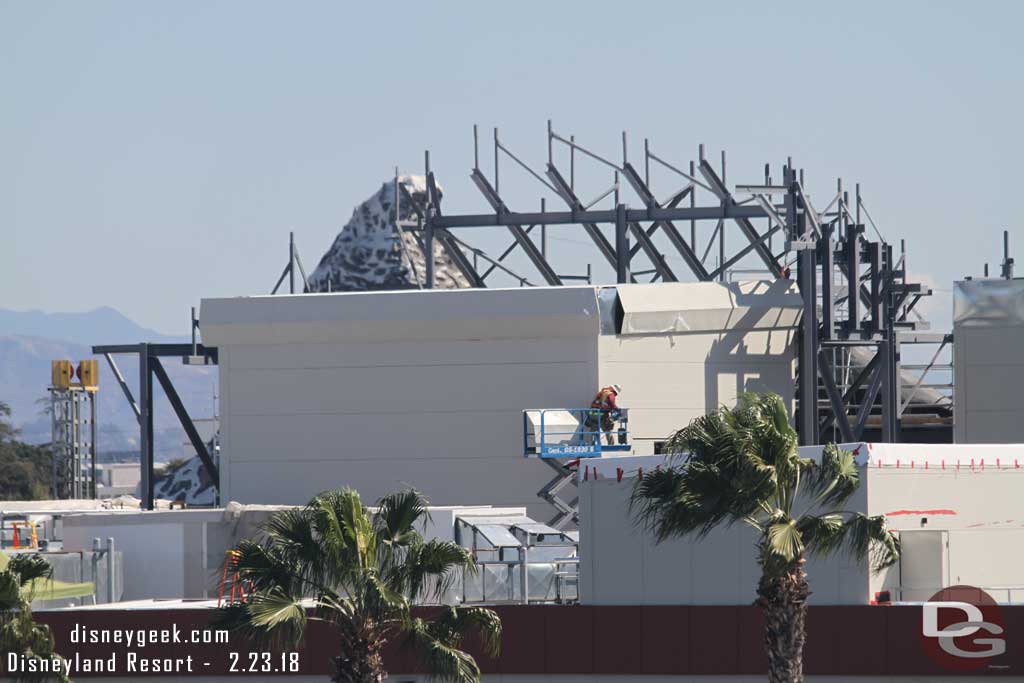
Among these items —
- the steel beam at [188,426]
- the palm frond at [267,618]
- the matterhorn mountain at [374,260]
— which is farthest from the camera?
the matterhorn mountain at [374,260]

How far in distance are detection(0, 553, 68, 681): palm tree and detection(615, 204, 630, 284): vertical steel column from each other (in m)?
35.8

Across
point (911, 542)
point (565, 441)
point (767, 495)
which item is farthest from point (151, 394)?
point (767, 495)

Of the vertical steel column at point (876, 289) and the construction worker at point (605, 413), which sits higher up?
the vertical steel column at point (876, 289)

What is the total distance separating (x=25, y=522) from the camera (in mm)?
52344

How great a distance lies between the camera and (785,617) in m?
26.4

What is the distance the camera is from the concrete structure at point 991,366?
5228 cm

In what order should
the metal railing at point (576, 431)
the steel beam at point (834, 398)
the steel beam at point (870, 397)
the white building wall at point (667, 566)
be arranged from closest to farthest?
the white building wall at point (667, 566), the metal railing at point (576, 431), the steel beam at point (834, 398), the steel beam at point (870, 397)

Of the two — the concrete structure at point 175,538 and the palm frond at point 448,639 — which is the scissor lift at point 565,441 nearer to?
the concrete structure at point 175,538

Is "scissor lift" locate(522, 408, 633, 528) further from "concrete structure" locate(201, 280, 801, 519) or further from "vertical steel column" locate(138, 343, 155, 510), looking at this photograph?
"vertical steel column" locate(138, 343, 155, 510)

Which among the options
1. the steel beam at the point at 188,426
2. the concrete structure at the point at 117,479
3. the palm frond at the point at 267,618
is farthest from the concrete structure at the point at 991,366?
the concrete structure at the point at 117,479

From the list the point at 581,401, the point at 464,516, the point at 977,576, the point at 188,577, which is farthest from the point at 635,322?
the point at 977,576

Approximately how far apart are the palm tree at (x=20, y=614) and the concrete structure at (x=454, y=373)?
88.8ft

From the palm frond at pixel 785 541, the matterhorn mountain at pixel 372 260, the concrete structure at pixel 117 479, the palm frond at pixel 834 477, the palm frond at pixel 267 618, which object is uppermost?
the matterhorn mountain at pixel 372 260

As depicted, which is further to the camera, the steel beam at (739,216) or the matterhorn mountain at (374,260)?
the matterhorn mountain at (374,260)
